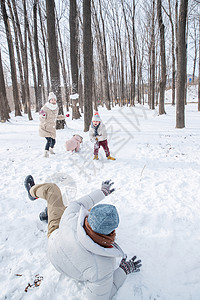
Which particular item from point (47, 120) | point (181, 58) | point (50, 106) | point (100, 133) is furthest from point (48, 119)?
point (181, 58)

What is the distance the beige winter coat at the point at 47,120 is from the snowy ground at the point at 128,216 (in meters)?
0.71

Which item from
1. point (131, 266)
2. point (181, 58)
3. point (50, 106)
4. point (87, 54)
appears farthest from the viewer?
point (87, 54)

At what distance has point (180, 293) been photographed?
5.20 feet

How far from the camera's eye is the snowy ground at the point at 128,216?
5.40 feet

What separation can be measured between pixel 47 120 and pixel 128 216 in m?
3.46

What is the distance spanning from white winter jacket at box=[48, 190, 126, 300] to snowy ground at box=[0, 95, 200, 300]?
375 millimetres

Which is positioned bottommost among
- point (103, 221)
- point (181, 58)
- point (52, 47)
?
point (103, 221)

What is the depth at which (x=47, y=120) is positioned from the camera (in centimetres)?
479

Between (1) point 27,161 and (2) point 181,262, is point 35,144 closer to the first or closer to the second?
(1) point 27,161

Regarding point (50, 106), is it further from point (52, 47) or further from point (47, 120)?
point (52, 47)

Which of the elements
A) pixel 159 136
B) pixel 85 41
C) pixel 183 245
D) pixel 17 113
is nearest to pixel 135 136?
pixel 159 136

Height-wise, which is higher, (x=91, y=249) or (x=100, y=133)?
(x=100, y=133)

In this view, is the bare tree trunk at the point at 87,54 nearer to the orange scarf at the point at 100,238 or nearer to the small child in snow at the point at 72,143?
the small child in snow at the point at 72,143

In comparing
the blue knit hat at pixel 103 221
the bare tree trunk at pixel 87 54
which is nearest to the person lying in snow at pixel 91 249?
the blue knit hat at pixel 103 221
